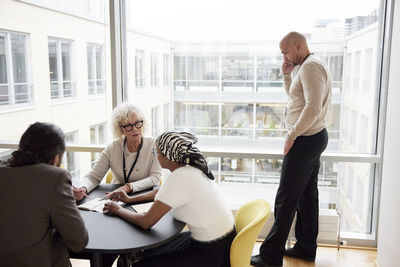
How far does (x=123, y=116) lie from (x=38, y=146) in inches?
45.9

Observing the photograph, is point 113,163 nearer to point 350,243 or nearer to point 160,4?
point 160,4

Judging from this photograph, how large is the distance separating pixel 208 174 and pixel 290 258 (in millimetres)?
1480

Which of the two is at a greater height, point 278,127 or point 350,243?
point 278,127

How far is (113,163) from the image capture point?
9.02 feet

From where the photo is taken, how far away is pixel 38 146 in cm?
159

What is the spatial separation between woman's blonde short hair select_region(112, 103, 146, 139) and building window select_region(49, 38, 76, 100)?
41.7 inches

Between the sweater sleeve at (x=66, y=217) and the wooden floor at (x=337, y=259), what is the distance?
1.47 m

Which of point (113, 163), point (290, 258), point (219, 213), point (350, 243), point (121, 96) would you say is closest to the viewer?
point (219, 213)

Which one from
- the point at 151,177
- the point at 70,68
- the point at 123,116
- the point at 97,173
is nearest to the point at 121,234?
the point at 151,177

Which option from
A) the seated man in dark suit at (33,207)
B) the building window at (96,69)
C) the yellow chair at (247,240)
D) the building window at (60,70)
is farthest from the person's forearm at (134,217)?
the building window at (60,70)

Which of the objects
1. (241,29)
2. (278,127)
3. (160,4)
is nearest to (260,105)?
(278,127)

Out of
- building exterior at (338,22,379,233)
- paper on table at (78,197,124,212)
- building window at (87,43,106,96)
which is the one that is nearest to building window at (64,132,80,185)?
building window at (87,43,106,96)

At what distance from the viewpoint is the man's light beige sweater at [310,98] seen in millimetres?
2475

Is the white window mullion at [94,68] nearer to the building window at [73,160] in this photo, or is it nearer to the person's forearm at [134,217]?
the building window at [73,160]
